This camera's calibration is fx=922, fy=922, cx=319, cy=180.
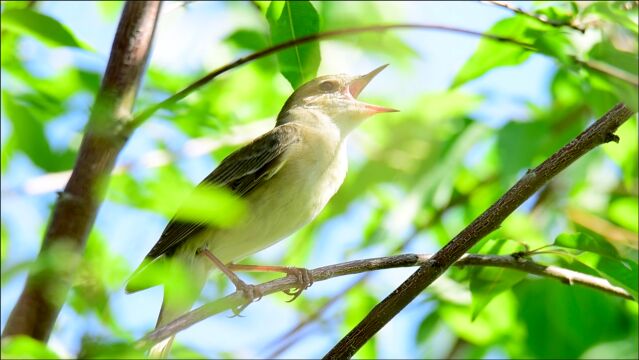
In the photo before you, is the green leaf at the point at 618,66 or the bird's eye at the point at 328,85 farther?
the bird's eye at the point at 328,85

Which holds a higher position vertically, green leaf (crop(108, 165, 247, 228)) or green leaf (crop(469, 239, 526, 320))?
green leaf (crop(108, 165, 247, 228))

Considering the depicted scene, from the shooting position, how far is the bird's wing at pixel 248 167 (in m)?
4.50

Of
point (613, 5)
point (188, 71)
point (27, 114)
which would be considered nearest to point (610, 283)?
point (613, 5)

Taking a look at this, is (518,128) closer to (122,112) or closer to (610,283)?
(610,283)

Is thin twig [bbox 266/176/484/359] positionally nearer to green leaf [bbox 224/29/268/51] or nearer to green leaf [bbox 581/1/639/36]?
green leaf [bbox 224/29/268/51]

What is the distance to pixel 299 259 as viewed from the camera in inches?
231

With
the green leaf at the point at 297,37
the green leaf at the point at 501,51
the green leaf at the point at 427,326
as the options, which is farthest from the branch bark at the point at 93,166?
the green leaf at the point at 427,326

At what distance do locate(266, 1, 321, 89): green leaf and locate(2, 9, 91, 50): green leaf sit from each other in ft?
2.52

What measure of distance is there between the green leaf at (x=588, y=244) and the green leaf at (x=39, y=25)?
196 cm

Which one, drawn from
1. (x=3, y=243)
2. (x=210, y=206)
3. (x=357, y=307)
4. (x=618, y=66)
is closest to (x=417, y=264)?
(x=618, y=66)

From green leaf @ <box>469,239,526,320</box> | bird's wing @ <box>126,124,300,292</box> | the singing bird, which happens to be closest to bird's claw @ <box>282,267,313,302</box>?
the singing bird

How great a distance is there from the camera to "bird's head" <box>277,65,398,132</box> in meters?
5.39

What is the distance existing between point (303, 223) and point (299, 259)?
1.25 m

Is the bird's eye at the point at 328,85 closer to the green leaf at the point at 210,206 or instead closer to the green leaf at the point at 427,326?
the green leaf at the point at 427,326
